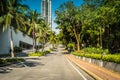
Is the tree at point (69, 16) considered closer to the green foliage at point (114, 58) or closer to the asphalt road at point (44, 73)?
the asphalt road at point (44, 73)

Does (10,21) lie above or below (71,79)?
above

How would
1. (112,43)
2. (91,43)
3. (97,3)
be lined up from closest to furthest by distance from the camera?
(97,3), (112,43), (91,43)

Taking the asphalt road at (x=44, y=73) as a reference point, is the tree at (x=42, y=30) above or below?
above

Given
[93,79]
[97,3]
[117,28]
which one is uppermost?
[97,3]

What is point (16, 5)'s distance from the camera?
4934 centimetres

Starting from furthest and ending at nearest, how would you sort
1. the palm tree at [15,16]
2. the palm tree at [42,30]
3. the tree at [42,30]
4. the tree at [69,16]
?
the palm tree at [42,30], the tree at [42,30], the tree at [69,16], the palm tree at [15,16]

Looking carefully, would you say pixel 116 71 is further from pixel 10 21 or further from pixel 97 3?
pixel 10 21

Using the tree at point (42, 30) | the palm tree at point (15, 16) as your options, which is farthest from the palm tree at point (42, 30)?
the palm tree at point (15, 16)

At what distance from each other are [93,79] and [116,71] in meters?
4.17

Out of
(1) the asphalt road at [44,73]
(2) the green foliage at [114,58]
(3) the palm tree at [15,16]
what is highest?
(3) the palm tree at [15,16]

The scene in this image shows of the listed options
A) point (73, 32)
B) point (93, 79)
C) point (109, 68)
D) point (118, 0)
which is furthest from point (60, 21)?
point (93, 79)

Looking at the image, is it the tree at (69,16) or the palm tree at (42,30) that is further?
the palm tree at (42,30)

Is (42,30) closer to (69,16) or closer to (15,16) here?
(69,16)

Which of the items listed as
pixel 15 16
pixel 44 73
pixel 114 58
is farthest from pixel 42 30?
pixel 44 73
